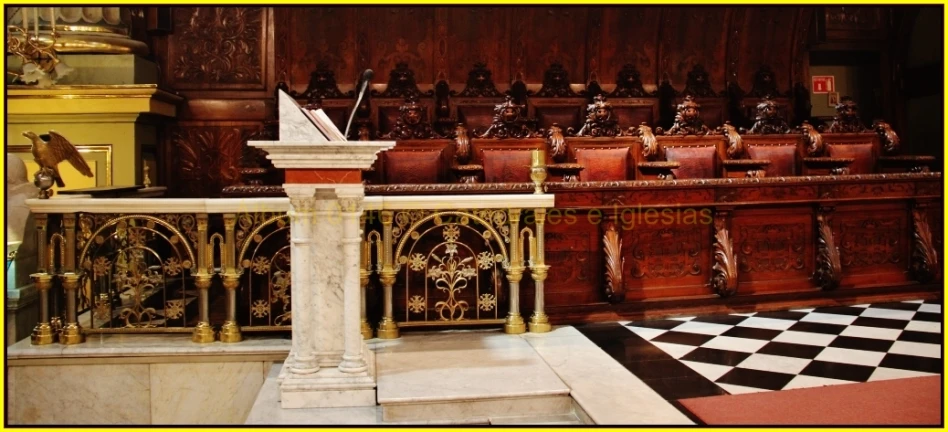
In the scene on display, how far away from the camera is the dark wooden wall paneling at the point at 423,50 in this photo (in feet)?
21.5

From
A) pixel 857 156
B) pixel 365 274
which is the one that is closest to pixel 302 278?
pixel 365 274

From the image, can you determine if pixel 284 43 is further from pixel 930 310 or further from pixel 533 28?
pixel 930 310

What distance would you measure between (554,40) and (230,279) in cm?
422

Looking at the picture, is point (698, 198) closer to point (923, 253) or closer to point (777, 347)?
point (777, 347)

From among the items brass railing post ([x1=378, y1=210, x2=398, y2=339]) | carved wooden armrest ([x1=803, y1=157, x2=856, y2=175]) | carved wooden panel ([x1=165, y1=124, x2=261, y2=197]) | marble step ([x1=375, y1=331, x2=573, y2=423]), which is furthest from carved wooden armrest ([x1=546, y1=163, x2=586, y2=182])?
carved wooden panel ([x1=165, y1=124, x2=261, y2=197])

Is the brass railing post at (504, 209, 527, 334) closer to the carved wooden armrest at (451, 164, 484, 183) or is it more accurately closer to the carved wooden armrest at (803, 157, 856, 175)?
the carved wooden armrest at (451, 164, 484, 183)

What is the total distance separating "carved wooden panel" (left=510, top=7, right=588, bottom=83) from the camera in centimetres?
707

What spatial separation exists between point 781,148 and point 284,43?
4072 mm

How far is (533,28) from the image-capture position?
279 inches

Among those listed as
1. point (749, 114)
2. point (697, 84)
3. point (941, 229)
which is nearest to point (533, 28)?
point (697, 84)

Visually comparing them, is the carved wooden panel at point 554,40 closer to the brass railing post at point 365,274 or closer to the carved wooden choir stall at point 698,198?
the carved wooden choir stall at point 698,198

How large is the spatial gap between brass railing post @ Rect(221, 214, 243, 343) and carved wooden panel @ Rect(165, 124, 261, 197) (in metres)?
2.76

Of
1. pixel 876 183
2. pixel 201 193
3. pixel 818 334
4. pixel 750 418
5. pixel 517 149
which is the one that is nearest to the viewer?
pixel 750 418

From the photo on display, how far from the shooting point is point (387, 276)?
391 centimetres
